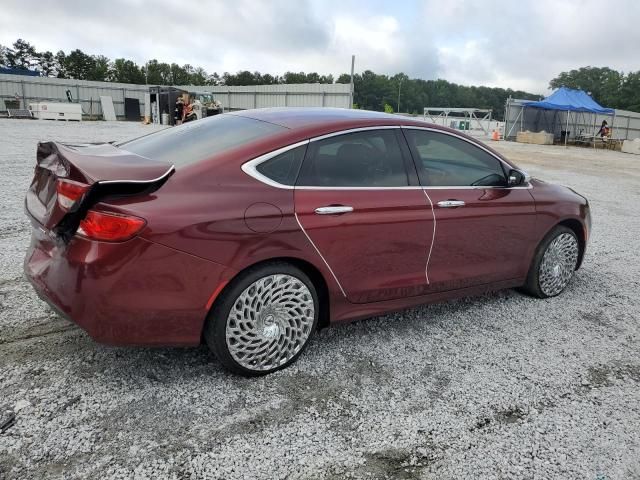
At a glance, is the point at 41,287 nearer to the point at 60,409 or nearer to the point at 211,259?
the point at 60,409

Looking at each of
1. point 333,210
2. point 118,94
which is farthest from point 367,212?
point 118,94

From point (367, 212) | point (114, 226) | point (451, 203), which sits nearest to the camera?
point (114, 226)

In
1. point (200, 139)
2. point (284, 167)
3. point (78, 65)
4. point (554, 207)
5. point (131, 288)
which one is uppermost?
point (78, 65)

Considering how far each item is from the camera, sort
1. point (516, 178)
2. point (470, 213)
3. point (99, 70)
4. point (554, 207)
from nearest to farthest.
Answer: point (470, 213)
point (516, 178)
point (554, 207)
point (99, 70)

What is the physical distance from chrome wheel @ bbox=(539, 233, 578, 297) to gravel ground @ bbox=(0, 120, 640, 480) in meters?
0.45

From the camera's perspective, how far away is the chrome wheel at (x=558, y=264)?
14.4ft

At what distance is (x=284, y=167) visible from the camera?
2.93m

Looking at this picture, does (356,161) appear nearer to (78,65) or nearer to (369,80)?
(78,65)

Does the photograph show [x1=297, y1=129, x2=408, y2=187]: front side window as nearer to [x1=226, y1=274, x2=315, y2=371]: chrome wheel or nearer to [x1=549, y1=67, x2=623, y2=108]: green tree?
[x1=226, y1=274, x2=315, y2=371]: chrome wheel

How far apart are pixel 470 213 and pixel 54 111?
33.7 m

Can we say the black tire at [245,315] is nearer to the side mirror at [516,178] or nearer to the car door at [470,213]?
the car door at [470,213]

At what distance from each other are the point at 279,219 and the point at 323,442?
1159 mm

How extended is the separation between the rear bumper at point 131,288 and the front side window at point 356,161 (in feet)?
2.79

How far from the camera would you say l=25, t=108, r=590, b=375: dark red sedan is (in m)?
2.47
